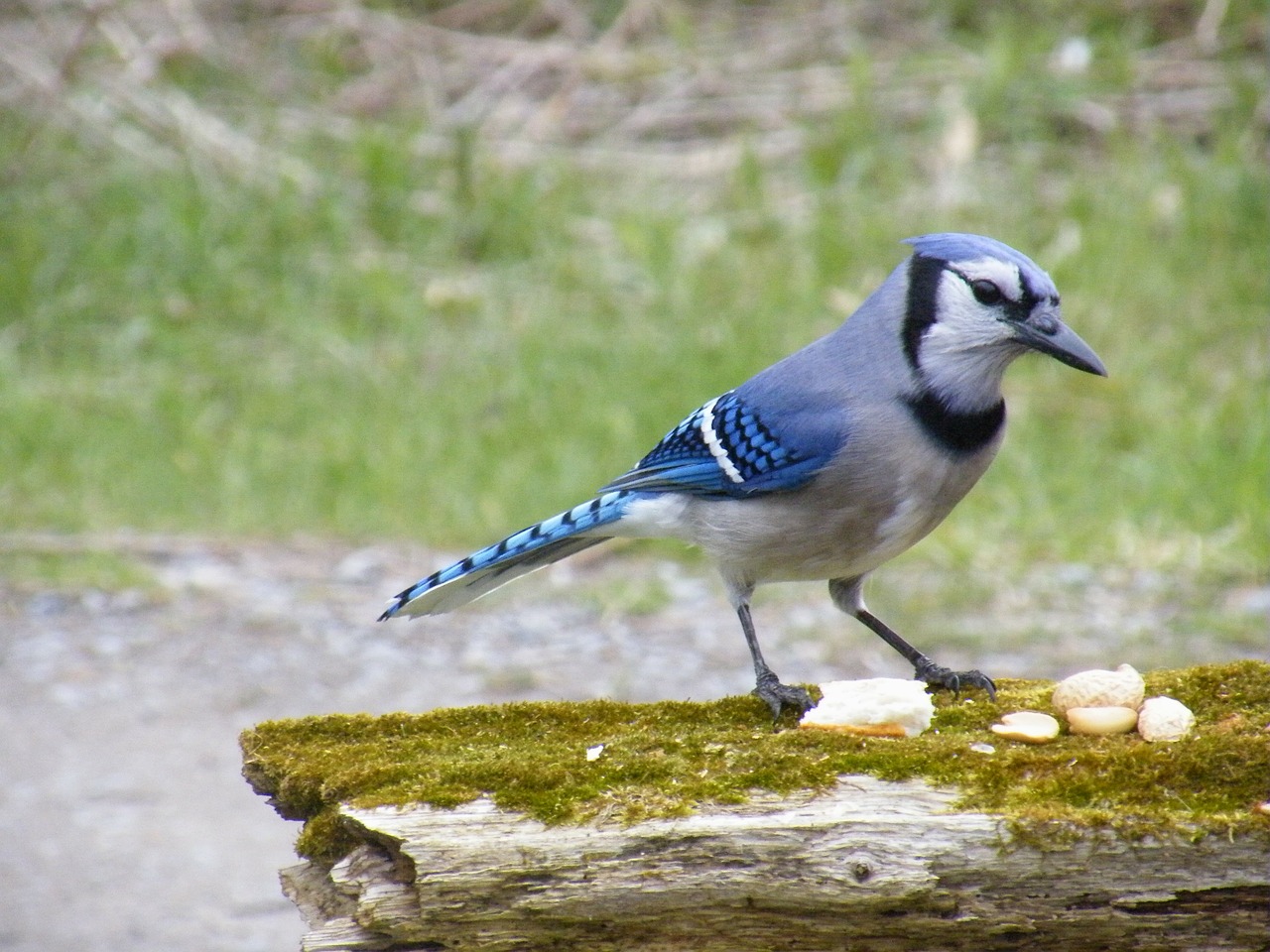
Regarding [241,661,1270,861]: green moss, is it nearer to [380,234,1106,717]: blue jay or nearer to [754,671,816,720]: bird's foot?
[754,671,816,720]: bird's foot

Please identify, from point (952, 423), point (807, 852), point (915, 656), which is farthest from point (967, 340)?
point (807, 852)

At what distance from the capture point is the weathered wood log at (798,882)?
217 centimetres

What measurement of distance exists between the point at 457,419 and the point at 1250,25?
4.11 metres

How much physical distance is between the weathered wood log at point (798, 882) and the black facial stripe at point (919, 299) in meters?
0.91

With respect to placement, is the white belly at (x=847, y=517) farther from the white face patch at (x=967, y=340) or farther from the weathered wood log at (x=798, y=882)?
the weathered wood log at (x=798, y=882)

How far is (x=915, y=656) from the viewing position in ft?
10.2

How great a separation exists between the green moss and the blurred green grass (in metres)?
2.75

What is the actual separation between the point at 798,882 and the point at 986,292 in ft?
3.55

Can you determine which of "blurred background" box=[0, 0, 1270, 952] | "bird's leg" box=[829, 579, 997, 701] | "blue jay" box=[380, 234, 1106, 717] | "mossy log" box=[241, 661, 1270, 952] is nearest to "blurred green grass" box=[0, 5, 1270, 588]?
"blurred background" box=[0, 0, 1270, 952]

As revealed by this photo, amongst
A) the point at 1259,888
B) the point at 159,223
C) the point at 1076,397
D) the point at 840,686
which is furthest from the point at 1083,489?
the point at 159,223

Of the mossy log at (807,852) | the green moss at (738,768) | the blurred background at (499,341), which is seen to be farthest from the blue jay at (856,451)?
the blurred background at (499,341)

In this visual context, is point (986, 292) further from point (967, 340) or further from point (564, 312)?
point (564, 312)

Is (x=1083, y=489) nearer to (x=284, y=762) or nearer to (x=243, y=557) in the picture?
(x=243, y=557)

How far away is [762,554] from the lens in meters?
3.02
